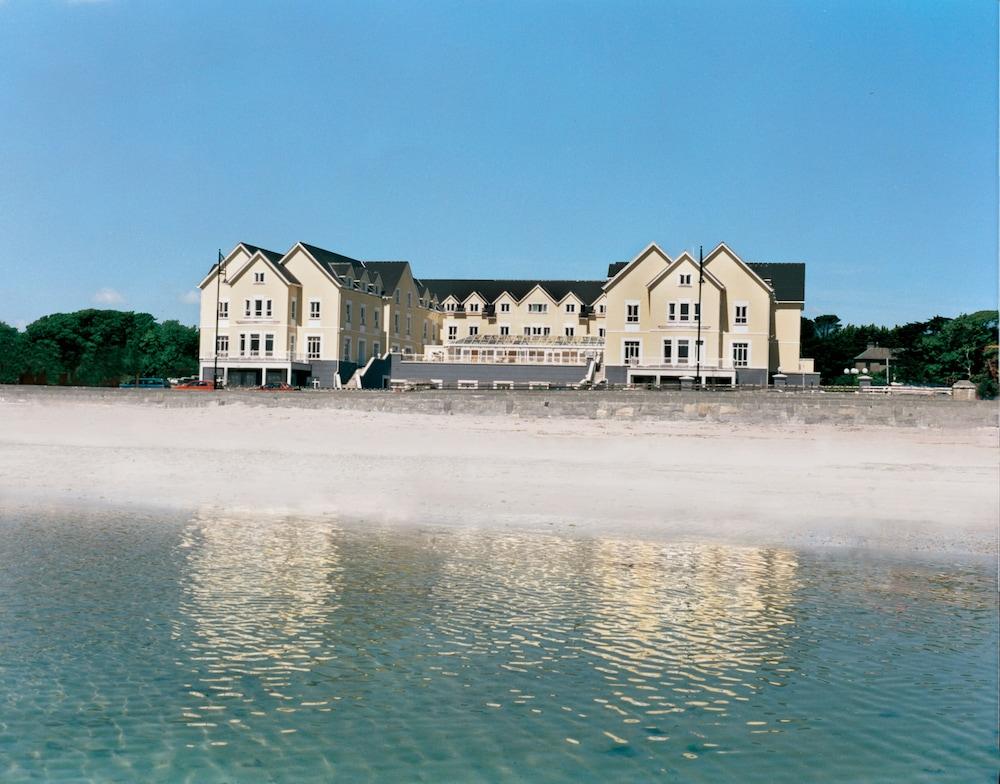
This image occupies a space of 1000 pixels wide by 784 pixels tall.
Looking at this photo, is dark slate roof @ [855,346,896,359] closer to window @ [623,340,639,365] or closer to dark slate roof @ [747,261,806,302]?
dark slate roof @ [747,261,806,302]

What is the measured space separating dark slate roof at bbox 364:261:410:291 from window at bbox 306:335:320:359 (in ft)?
33.6

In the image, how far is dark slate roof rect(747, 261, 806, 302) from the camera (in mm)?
71812

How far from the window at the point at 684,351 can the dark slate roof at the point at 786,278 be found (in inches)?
354

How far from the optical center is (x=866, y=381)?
51.5 metres

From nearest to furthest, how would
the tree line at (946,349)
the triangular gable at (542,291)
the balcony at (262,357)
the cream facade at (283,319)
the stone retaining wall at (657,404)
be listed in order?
the stone retaining wall at (657,404), the balcony at (262,357), the cream facade at (283,319), the tree line at (946,349), the triangular gable at (542,291)

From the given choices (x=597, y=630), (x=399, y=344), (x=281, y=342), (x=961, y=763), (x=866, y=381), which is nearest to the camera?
Answer: (x=961, y=763)

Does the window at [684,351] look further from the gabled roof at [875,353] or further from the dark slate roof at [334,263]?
the gabled roof at [875,353]

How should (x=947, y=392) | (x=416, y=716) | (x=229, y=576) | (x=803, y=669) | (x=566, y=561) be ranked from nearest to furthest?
(x=416, y=716) < (x=803, y=669) < (x=229, y=576) < (x=566, y=561) < (x=947, y=392)

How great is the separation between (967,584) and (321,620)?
9854 mm

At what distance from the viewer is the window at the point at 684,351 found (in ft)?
222

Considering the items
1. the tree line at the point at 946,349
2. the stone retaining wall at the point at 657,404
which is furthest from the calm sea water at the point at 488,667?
the tree line at the point at 946,349

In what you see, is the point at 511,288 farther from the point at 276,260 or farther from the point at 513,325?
the point at 276,260

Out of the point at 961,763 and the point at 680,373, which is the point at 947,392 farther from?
the point at 961,763

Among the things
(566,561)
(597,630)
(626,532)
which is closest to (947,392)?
(626,532)
